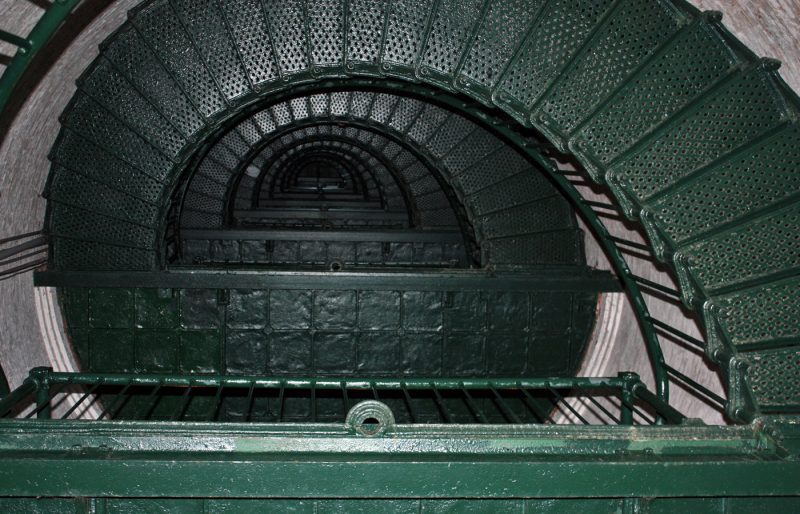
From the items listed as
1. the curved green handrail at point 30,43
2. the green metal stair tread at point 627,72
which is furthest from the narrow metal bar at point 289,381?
the curved green handrail at point 30,43

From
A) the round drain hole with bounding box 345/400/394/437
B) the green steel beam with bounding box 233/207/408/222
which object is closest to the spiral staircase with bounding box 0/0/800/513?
the round drain hole with bounding box 345/400/394/437

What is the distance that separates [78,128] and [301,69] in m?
2.16

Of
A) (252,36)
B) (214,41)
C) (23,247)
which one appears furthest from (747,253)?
(23,247)

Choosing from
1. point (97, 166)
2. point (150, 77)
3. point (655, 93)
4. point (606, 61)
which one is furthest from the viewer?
point (97, 166)

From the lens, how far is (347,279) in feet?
20.3

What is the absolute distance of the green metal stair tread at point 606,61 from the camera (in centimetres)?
378

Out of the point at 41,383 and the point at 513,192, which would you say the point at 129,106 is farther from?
the point at 513,192

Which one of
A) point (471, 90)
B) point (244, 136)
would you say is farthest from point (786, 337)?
point (244, 136)

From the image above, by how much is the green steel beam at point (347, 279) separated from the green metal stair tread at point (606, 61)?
2.43m

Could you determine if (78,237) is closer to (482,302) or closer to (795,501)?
(482,302)

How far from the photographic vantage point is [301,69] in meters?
5.30

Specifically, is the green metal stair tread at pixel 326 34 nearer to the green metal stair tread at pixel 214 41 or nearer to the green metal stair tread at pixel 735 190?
the green metal stair tread at pixel 214 41

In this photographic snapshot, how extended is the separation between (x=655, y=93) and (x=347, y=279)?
3.33 meters

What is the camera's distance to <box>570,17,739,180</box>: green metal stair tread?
3623 millimetres
